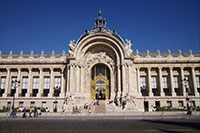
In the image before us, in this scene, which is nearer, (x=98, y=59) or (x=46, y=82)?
(x=98, y=59)

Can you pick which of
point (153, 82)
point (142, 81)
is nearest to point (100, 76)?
point (142, 81)

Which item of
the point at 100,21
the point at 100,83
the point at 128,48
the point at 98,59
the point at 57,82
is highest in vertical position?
A: the point at 100,21

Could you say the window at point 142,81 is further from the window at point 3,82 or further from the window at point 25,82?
the window at point 3,82

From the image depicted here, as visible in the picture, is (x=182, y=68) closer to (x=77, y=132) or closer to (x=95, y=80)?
(x=95, y=80)

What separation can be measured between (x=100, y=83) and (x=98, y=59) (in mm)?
5279

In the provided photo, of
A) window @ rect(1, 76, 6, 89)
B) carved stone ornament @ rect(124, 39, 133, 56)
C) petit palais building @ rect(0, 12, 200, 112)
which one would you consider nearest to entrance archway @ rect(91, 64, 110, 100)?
petit palais building @ rect(0, 12, 200, 112)

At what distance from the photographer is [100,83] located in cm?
3822

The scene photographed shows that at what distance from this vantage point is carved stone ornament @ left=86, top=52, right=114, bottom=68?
126 ft

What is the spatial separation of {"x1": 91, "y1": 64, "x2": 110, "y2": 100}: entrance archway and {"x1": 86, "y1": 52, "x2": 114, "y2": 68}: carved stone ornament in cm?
124

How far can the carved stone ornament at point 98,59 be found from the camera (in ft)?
126

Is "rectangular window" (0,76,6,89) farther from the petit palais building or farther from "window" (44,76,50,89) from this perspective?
"window" (44,76,50,89)

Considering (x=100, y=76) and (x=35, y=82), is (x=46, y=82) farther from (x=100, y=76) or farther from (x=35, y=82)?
(x=100, y=76)

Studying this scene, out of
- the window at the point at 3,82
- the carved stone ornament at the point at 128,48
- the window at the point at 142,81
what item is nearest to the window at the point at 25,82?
the window at the point at 3,82

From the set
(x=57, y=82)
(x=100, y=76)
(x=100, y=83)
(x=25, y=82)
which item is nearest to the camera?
(x=100, y=83)
